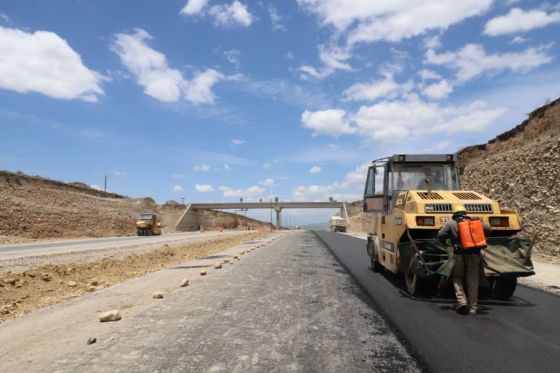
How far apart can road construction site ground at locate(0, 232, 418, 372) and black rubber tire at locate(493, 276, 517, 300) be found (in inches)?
97.5

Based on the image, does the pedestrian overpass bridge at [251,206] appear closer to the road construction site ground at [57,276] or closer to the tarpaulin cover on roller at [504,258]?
the road construction site ground at [57,276]

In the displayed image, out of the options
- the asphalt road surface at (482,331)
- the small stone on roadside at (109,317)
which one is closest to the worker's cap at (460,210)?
the asphalt road surface at (482,331)

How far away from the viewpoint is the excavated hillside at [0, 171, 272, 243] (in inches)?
1487

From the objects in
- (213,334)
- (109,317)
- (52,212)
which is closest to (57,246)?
(52,212)

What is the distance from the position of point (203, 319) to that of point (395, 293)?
4.18m

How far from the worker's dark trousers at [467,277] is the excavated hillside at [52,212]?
3451 centimetres

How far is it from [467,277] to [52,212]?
152ft

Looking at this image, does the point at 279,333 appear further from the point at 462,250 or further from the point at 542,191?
the point at 542,191

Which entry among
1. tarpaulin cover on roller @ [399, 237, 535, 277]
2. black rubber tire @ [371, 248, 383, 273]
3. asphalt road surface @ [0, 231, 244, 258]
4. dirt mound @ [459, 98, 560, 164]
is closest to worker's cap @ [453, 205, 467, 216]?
tarpaulin cover on roller @ [399, 237, 535, 277]

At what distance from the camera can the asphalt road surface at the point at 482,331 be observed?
14.8 ft

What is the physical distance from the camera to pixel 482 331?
577 centimetres

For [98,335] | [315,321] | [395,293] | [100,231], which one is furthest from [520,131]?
[100,231]

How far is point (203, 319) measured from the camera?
20.7 feet

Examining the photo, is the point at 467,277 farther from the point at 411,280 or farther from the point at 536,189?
the point at 536,189
